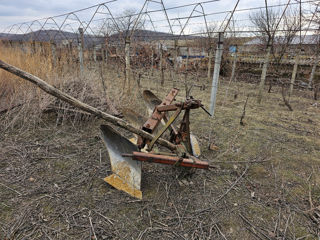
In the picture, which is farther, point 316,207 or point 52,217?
point 316,207

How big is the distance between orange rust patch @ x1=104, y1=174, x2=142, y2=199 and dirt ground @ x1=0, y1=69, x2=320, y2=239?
0.07 meters

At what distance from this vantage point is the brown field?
1951 mm

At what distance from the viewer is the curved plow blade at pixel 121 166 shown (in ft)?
7.63

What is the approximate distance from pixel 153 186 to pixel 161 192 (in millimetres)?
148

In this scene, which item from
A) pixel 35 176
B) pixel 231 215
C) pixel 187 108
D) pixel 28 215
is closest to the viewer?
pixel 28 215

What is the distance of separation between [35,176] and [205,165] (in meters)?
2.17

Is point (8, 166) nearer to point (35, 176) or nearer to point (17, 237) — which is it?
point (35, 176)

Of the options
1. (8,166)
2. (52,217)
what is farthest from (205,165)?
(8,166)

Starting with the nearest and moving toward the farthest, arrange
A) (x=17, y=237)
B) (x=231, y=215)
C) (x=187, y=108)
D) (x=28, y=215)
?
1. (x=17, y=237)
2. (x=28, y=215)
3. (x=231, y=215)
4. (x=187, y=108)

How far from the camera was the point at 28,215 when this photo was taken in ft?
6.53

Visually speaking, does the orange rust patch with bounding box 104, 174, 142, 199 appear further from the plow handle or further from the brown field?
the plow handle

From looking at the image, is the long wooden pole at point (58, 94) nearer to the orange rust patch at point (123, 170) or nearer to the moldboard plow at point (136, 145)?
the moldboard plow at point (136, 145)

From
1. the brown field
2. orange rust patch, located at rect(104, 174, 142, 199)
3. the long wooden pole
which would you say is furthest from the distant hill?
orange rust patch, located at rect(104, 174, 142, 199)

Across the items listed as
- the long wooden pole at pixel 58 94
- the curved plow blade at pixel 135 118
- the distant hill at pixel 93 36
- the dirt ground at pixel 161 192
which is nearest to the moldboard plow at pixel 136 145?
the long wooden pole at pixel 58 94
